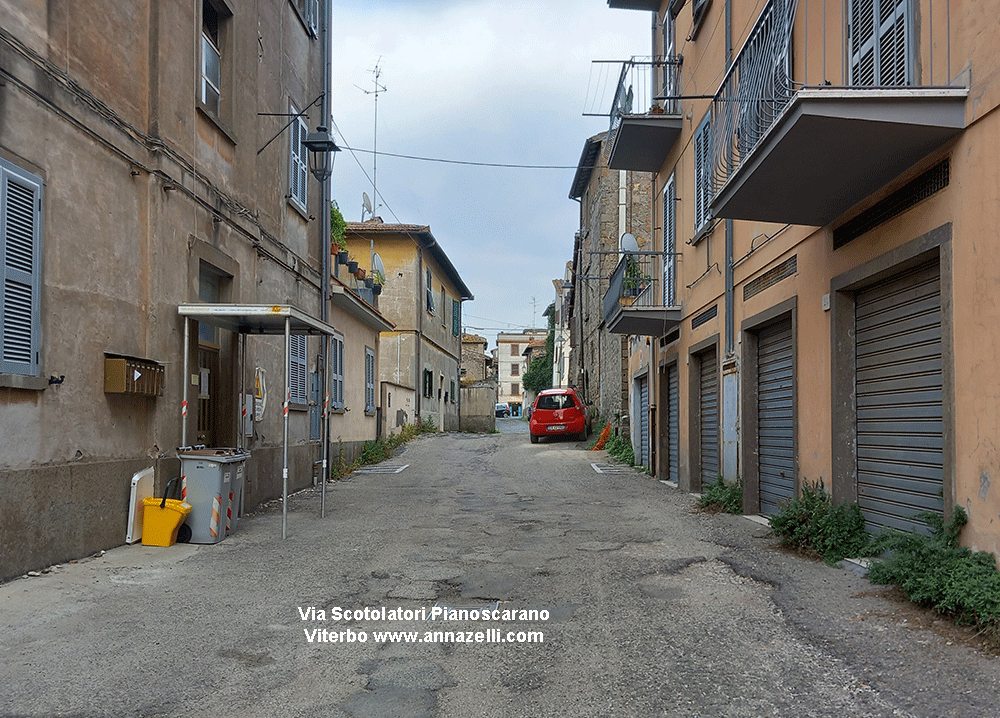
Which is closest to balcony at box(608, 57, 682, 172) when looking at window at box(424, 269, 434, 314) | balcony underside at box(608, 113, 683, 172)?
balcony underside at box(608, 113, 683, 172)

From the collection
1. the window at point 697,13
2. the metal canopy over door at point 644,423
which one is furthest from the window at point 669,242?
the metal canopy over door at point 644,423

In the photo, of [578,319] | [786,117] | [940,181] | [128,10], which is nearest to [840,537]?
[940,181]

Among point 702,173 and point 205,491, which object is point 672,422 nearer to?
point 702,173

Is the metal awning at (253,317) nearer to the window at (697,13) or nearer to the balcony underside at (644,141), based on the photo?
the balcony underside at (644,141)

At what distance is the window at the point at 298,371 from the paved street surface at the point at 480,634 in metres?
4.98

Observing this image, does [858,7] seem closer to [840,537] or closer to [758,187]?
[758,187]

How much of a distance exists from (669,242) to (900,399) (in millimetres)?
8618

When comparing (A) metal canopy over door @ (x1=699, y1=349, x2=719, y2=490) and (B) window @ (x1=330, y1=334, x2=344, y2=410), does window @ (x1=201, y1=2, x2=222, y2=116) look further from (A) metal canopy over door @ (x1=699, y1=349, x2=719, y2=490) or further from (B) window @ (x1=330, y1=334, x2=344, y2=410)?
(A) metal canopy over door @ (x1=699, y1=349, x2=719, y2=490)

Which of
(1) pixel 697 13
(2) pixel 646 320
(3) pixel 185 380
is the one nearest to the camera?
(3) pixel 185 380

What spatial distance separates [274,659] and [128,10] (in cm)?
639

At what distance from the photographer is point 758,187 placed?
22.8ft

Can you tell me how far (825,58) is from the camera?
7320mm

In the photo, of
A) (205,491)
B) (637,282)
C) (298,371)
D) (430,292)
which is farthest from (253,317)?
(430,292)

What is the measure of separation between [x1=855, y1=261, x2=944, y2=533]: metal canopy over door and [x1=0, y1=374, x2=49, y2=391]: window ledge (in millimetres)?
6620
